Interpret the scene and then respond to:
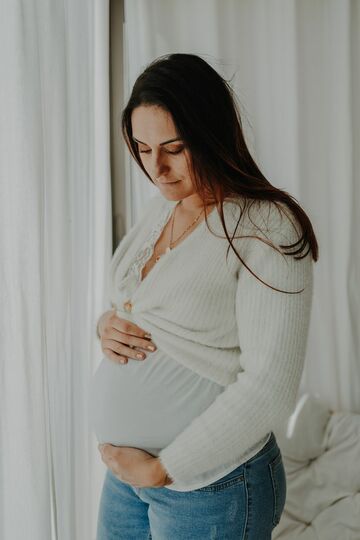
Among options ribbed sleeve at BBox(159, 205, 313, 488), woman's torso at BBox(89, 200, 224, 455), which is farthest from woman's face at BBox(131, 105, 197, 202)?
woman's torso at BBox(89, 200, 224, 455)

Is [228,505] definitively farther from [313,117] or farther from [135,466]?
[313,117]

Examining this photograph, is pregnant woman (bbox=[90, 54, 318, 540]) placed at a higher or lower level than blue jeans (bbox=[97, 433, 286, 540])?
higher

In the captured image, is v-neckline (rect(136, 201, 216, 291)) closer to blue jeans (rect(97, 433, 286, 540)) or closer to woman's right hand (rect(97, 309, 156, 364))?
woman's right hand (rect(97, 309, 156, 364))

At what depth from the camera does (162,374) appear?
0.87 meters

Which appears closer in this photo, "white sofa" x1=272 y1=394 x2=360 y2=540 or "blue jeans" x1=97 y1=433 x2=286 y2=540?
"blue jeans" x1=97 y1=433 x2=286 y2=540

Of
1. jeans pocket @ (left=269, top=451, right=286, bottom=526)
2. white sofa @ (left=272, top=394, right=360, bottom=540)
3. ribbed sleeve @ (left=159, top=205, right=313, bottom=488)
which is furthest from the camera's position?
white sofa @ (left=272, top=394, right=360, bottom=540)

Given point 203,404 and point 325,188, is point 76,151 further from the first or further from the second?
point 325,188

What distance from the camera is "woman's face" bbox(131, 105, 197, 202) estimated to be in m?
0.84

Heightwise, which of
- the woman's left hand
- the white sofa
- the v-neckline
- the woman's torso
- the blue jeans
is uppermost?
the v-neckline

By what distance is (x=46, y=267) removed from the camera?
43.8 inches

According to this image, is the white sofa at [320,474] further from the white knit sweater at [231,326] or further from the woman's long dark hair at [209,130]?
the woman's long dark hair at [209,130]

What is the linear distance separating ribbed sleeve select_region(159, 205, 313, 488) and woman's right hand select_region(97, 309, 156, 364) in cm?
16

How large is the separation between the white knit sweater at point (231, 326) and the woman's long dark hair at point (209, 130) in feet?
0.09

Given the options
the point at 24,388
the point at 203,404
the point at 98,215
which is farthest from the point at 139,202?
the point at 203,404
